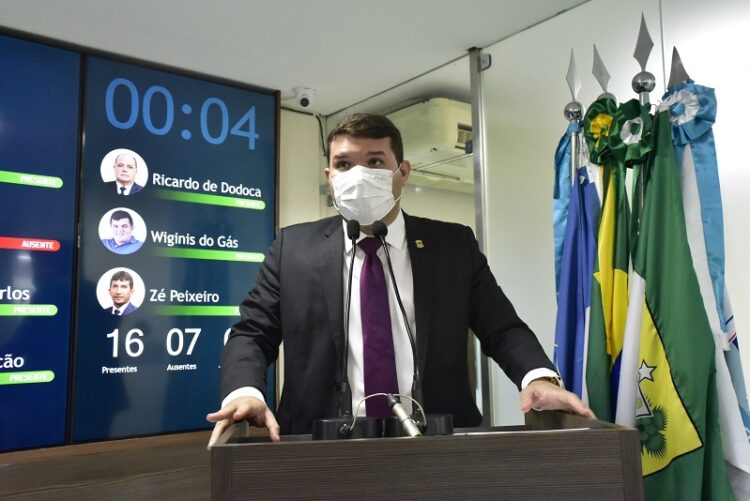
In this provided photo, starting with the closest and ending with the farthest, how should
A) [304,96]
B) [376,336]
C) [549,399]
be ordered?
[549,399] → [376,336] → [304,96]

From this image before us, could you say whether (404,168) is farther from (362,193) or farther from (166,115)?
(166,115)

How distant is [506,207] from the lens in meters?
2.99

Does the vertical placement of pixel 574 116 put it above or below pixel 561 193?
above

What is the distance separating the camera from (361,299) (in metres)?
1.70

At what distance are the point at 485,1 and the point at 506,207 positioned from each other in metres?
0.86

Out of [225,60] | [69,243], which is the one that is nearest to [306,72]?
[225,60]

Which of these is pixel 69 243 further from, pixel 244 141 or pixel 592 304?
pixel 592 304

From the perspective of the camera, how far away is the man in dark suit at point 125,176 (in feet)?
10.4

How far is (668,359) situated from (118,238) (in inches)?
94.1

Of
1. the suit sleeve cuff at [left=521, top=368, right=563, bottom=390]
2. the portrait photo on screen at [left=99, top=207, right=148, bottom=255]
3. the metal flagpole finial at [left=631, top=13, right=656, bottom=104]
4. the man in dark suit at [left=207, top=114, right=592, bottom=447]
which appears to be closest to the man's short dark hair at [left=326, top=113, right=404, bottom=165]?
the man in dark suit at [left=207, top=114, right=592, bottom=447]

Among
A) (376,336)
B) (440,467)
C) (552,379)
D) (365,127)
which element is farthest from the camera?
(365,127)

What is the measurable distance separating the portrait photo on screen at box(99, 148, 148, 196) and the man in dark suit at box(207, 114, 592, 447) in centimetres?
164

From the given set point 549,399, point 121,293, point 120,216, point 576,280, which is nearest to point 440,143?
point 576,280

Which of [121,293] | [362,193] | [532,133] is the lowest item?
[121,293]
